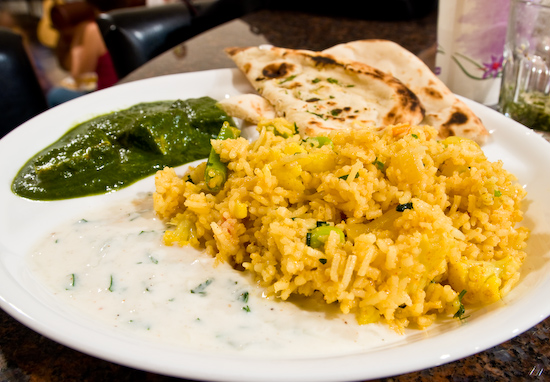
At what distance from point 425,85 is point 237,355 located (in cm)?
209

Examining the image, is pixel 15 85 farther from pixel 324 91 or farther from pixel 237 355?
pixel 237 355

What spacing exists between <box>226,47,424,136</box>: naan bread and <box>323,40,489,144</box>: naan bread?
0.13 m

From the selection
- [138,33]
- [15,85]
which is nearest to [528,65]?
[138,33]

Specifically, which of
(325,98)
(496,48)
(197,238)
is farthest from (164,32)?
(197,238)

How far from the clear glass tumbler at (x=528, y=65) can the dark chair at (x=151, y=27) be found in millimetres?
2996

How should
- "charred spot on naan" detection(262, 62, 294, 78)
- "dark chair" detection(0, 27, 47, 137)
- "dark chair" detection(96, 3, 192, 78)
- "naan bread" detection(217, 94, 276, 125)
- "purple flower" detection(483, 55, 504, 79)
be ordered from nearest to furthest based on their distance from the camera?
1. "naan bread" detection(217, 94, 276, 125)
2. "charred spot on naan" detection(262, 62, 294, 78)
3. "purple flower" detection(483, 55, 504, 79)
4. "dark chair" detection(0, 27, 47, 137)
5. "dark chair" detection(96, 3, 192, 78)

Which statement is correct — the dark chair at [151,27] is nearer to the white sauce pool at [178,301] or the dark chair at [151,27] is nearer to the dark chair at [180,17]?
the dark chair at [180,17]

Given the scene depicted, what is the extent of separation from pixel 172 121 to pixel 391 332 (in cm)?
159

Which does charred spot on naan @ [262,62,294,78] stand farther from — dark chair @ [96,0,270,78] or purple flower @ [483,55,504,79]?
dark chair @ [96,0,270,78]

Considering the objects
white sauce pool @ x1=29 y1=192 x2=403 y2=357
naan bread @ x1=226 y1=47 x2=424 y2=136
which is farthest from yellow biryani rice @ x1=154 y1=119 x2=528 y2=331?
naan bread @ x1=226 y1=47 x2=424 y2=136

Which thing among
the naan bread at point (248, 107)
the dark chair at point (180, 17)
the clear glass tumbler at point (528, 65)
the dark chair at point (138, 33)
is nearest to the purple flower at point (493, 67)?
the clear glass tumbler at point (528, 65)

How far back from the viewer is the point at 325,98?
2635 millimetres

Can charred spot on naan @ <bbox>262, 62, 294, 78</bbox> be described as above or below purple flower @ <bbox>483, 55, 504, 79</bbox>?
above

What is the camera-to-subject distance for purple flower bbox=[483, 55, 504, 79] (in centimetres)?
303
